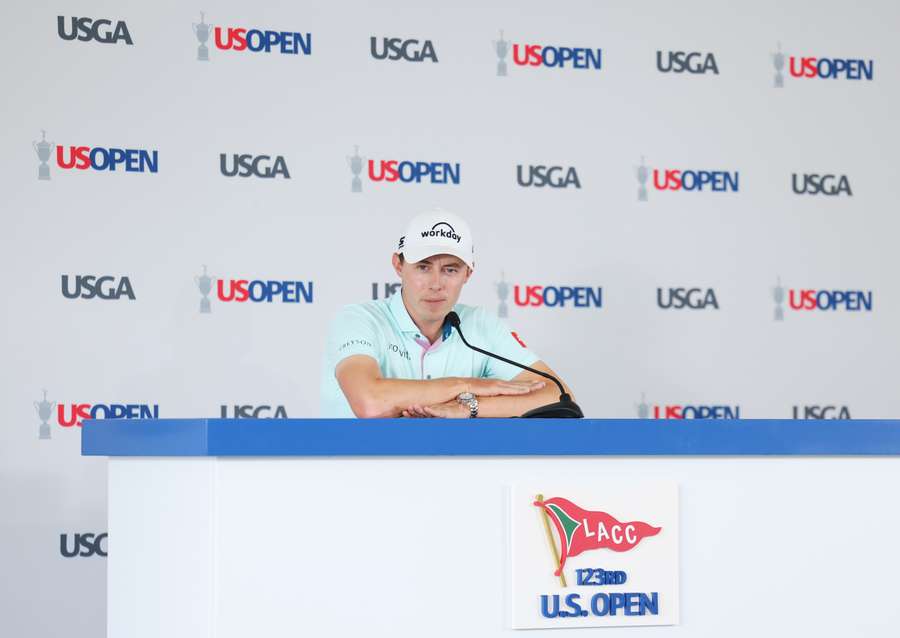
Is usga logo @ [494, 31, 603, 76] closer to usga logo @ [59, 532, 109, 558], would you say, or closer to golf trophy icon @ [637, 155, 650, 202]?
golf trophy icon @ [637, 155, 650, 202]

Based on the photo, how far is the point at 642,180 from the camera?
13.3ft

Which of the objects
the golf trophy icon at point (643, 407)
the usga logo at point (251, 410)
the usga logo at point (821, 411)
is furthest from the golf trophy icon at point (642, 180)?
the usga logo at point (251, 410)

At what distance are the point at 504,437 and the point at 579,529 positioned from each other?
0.17 meters

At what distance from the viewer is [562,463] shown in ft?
5.63

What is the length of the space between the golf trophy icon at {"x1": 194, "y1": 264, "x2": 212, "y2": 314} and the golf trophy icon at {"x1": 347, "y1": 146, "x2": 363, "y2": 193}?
0.54m

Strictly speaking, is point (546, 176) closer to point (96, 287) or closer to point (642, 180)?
point (642, 180)

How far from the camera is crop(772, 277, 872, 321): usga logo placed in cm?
414

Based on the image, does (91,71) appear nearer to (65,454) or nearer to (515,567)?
(65,454)

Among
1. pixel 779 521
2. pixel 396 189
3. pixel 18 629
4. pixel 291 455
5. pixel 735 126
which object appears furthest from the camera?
pixel 735 126

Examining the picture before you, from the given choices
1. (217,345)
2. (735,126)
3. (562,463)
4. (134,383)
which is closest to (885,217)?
(735,126)

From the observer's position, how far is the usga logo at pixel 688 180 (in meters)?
4.07

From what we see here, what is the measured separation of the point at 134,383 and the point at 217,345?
275 millimetres

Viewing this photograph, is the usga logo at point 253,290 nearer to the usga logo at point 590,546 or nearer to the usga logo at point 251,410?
the usga logo at point 251,410

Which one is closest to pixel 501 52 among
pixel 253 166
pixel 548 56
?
pixel 548 56
